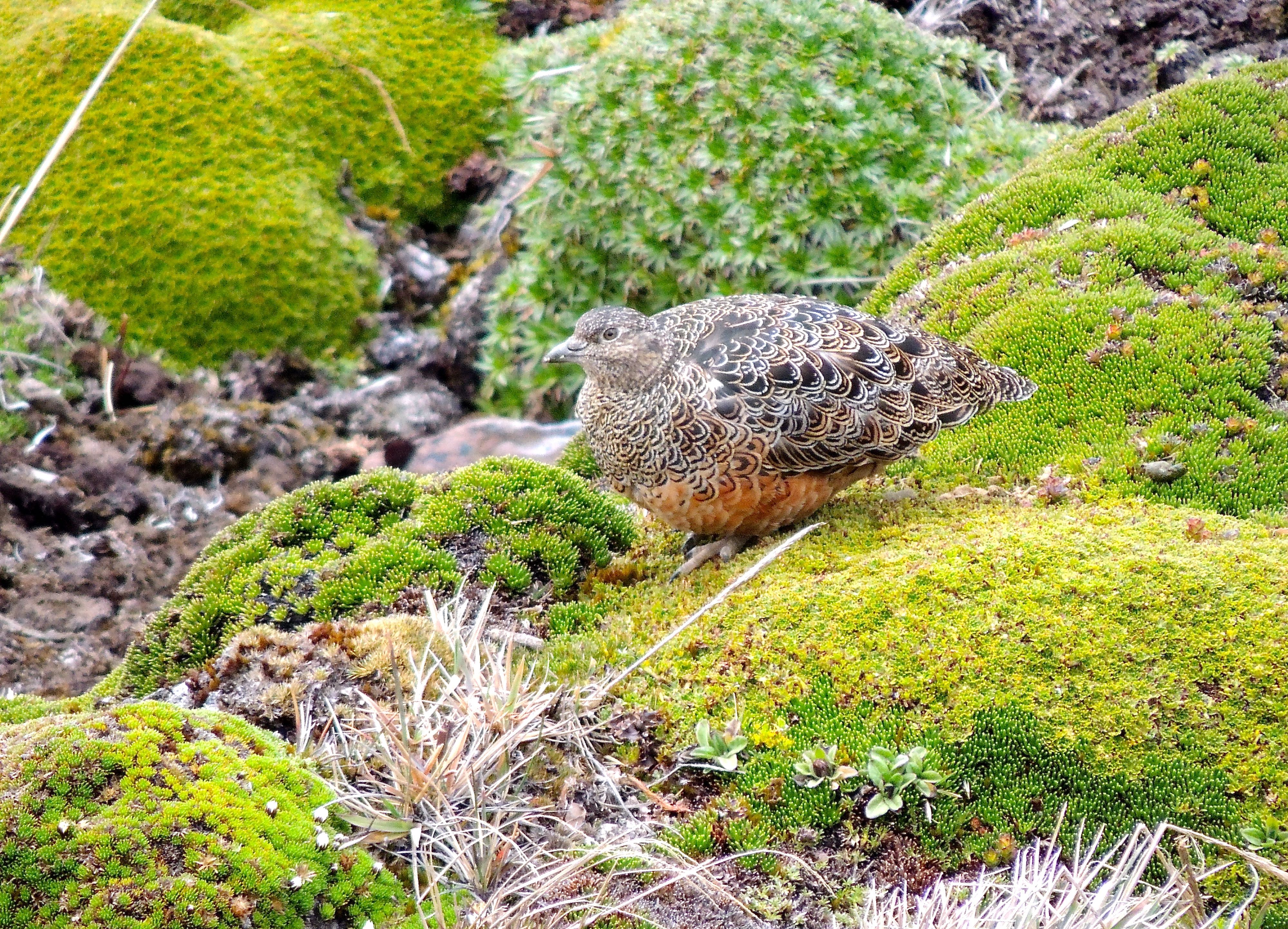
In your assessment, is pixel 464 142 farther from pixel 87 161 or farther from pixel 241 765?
pixel 241 765

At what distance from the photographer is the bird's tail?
588cm

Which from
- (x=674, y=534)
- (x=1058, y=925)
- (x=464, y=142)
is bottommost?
(x=674, y=534)

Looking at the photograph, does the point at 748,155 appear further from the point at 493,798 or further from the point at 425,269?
the point at 493,798

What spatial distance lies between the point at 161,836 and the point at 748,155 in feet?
19.9

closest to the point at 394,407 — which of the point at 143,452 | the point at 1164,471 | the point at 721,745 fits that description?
the point at 143,452

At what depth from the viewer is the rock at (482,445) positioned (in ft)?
26.8

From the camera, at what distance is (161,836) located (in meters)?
3.36

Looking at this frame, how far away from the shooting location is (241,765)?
3.69 metres

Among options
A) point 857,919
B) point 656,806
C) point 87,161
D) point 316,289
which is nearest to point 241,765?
point 656,806

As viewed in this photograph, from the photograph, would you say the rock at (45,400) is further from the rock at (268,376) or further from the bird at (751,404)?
the bird at (751,404)

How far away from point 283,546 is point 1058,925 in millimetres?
3980

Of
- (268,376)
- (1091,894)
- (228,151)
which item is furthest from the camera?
(228,151)

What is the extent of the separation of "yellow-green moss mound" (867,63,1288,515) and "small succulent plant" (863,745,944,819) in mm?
2274

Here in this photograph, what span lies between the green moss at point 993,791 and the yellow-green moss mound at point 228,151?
6312 millimetres
